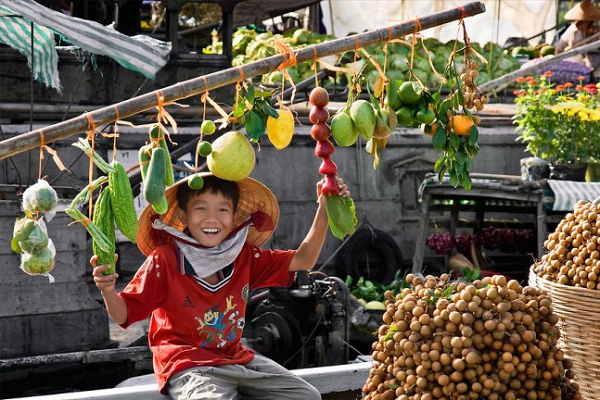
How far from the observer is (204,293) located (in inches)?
150

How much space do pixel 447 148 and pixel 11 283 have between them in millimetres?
3882

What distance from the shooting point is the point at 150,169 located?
287 cm

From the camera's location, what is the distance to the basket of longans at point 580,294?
3.54m

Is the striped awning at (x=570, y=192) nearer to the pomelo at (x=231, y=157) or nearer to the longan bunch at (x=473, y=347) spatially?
the longan bunch at (x=473, y=347)

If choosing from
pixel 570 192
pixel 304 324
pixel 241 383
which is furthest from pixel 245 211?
pixel 570 192

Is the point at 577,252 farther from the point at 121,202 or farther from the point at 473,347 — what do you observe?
the point at 121,202

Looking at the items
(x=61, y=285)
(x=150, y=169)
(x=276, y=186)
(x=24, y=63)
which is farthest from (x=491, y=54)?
(x=150, y=169)

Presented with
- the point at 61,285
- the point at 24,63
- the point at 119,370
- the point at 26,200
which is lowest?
the point at 119,370

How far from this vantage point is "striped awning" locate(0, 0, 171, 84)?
6.48 metres

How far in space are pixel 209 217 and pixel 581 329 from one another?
1.53 meters

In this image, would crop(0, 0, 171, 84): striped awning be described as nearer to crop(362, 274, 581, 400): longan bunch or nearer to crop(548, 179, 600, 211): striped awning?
crop(548, 179, 600, 211): striped awning

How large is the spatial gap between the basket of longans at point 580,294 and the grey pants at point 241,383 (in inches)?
41.7

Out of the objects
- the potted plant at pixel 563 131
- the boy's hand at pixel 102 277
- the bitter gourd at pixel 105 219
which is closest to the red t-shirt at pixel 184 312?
the boy's hand at pixel 102 277

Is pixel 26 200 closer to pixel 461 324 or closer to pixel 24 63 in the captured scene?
pixel 461 324
